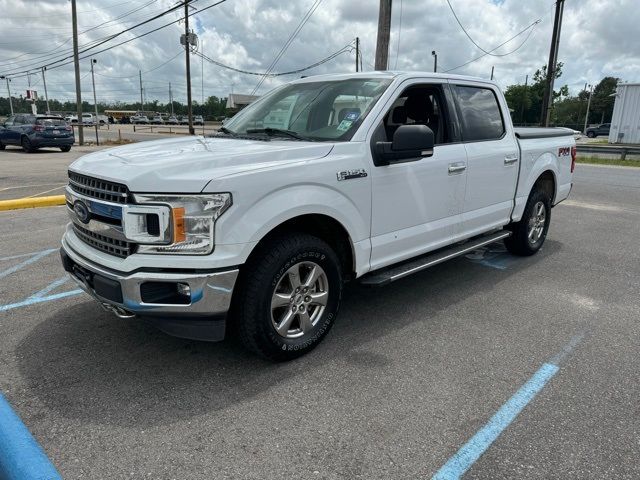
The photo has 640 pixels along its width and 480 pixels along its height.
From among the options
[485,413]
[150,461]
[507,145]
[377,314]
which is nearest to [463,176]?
[507,145]

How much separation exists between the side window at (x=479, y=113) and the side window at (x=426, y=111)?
0.77 feet

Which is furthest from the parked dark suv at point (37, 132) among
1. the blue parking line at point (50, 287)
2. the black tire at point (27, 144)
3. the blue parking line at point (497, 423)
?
the blue parking line at point (497, 423)

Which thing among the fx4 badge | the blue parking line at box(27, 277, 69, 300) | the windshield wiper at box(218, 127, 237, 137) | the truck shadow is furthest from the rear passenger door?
the blue parking line at box(27, 277, 69, 300)

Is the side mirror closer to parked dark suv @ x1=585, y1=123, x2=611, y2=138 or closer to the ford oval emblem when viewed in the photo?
the ford oval emblem

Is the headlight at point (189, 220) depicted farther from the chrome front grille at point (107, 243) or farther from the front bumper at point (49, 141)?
the front bumper at point (49, 141)

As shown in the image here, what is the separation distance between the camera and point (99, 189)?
302cm

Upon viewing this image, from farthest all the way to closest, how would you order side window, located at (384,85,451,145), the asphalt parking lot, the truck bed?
the truck bed, side window, located at (384,85,451,145), the asphalt parking lot

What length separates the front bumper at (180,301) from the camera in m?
2.80

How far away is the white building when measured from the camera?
36.5 m

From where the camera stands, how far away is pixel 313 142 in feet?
11.7

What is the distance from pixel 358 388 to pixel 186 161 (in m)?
1.72

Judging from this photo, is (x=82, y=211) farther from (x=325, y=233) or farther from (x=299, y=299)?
(x=325, y=233)

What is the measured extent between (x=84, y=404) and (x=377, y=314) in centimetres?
231

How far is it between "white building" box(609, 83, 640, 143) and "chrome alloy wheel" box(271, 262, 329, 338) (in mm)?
41133
